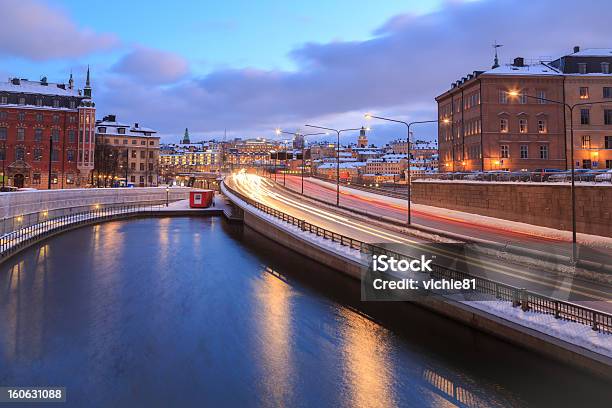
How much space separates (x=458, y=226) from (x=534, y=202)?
636 centimetres

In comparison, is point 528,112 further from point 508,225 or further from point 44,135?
point 44,135

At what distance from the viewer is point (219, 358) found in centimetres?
1703

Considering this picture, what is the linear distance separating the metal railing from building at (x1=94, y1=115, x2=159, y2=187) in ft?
109

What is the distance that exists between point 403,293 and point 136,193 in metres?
72.7

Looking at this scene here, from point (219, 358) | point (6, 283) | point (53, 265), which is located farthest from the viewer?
point (53, 265)

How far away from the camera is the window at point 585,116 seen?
5047cm

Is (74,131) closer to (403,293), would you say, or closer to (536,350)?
(403,293)

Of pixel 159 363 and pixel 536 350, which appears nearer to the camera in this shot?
pixel 536 350

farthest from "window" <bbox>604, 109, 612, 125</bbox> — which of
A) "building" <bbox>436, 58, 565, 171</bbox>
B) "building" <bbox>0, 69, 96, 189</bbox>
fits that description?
"building" <bbox>0, 69, 96, 189</bbox>

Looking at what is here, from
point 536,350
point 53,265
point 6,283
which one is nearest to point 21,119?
point 53,265

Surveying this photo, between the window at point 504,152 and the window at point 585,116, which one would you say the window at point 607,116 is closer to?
the window at point 585,116

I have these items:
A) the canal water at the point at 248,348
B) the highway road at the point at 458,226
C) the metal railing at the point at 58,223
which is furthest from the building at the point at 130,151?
the canal water at the point at 248,348

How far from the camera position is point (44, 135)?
277 ft

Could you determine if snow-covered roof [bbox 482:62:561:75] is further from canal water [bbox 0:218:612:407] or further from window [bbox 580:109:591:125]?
canal water [bbox 0:218:612:407]
